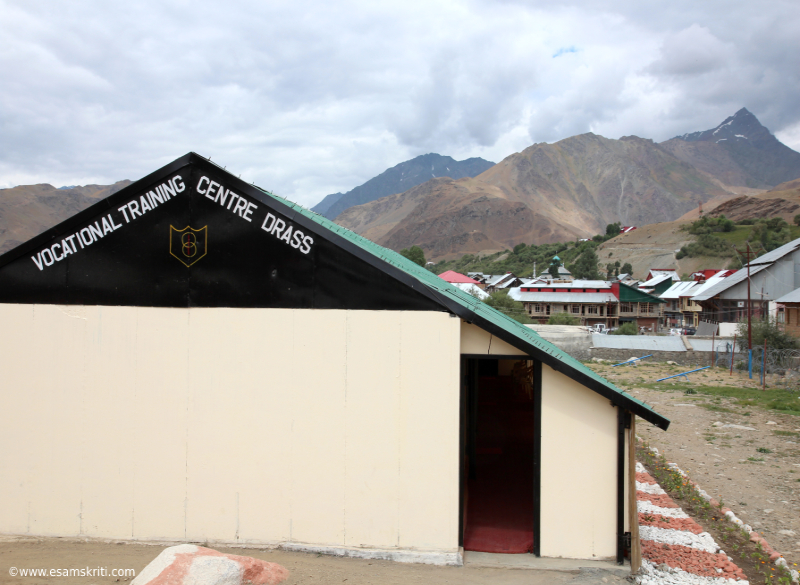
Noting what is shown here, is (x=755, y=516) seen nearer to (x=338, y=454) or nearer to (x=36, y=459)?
(x=338, y=454)

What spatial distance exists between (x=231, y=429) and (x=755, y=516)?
9637mm

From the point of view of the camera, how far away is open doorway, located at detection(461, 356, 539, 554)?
6.76 metres

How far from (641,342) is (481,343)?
35526mm

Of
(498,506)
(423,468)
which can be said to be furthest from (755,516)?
(423,468)

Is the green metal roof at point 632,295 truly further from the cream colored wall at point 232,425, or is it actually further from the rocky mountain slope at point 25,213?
the rocky mountain slope at point 25,213

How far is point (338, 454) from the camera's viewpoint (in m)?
6.49

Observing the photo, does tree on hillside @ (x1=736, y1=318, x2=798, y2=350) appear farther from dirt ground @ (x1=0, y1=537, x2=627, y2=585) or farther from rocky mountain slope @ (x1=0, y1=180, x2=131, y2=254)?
rocky mountain slope @ (x1=0, y1=180, x2=131, y2=254)

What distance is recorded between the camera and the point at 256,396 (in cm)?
664

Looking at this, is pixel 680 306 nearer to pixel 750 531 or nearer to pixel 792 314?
pixel 792 314

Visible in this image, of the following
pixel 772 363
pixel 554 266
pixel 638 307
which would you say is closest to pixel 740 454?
pixel 772 363

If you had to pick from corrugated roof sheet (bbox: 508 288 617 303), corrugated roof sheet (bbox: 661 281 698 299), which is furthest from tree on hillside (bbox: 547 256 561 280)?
corrugated roof sheet (bbox: 508 288 617 303)

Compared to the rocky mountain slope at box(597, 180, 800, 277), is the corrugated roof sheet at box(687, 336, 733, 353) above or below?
below

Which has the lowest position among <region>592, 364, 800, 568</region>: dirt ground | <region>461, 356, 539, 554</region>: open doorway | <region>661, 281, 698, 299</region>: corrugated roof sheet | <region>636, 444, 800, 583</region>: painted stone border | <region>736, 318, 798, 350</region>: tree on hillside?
<region>592, 364, 800, 568</region>: dirt ground

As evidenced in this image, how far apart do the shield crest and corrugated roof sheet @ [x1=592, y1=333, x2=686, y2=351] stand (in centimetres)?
3610
